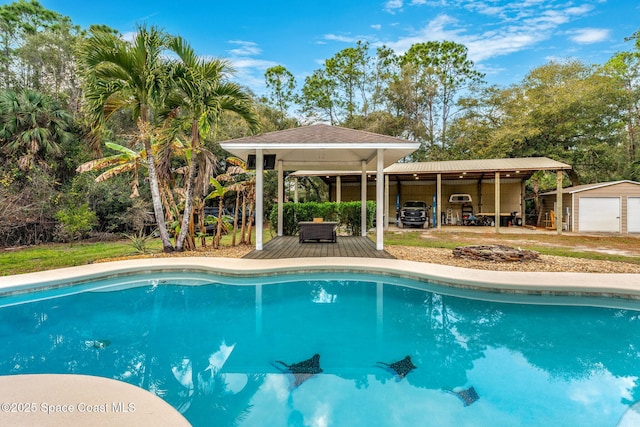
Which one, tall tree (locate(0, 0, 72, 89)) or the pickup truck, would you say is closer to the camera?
tall tree (locate(0, 0, 72, 89))

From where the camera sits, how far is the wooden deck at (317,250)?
366 inches

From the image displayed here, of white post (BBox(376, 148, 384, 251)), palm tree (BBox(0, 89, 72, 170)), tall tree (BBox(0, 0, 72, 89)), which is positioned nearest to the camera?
white post (BBox(376, 148, 384, 251))

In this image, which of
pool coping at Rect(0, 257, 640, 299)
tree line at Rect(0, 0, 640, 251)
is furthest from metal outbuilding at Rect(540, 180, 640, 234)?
pool coping at Rect(0, 257, 640, 299)

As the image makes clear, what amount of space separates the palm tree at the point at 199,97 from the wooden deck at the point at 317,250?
286 cm

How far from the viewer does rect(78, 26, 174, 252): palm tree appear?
28.3ft

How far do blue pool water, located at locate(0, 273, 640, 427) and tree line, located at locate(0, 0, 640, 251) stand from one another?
5098 millimetres

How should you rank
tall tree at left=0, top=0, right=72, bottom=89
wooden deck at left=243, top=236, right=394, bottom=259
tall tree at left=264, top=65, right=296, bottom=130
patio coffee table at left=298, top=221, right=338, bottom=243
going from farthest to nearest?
1. tall tree at left=264, top=65, right=296, bottom=130
2. tall tree at left=0, top=0, right=72, bottom=89
3. patio coffee table at left=298, top=221, right=338, bottom=243
4. wooden deck at left=243, top=236, right=394, bottom=259

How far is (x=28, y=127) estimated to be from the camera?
537 inches

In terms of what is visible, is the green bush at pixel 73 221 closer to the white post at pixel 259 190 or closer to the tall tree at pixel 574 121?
the white post at pixel 259 190

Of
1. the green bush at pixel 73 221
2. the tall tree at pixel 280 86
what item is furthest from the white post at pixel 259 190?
the tall tree at pixel 280 86

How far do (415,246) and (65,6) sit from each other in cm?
2537

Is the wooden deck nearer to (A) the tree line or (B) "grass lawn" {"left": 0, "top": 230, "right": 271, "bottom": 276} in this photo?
(A) the tree line

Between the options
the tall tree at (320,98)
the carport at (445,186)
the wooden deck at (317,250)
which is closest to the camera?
the wooden deck at (317,250)

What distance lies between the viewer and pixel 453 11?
69.8 feet
